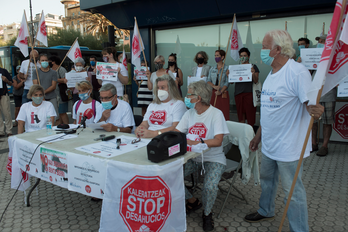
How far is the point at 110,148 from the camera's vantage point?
2744mm

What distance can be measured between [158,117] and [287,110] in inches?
71.7

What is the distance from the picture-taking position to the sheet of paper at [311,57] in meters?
5.00

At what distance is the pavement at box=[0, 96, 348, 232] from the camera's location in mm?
2994

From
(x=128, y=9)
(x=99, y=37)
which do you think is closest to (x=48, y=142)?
(x=128, y=9)

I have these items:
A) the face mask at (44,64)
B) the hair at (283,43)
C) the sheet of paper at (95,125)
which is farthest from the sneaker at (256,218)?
the face mask at (44,64)

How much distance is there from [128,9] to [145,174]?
7.44 metres

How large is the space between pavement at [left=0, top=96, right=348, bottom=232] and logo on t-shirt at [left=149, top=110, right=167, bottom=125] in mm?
1116

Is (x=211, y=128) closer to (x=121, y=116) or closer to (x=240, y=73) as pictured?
(x=121, y=116)

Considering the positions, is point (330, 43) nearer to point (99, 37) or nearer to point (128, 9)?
point (128, 9)

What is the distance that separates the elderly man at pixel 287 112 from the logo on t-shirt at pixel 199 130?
670 mm

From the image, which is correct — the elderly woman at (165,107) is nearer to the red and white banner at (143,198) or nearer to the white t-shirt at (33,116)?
the red and white banner at (143,198)

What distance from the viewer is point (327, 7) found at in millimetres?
5836

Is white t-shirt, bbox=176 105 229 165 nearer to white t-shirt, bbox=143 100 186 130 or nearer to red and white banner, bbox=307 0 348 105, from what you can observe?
white t-shirt, bbox=143 100 186 130

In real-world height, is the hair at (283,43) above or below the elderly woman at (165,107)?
above
